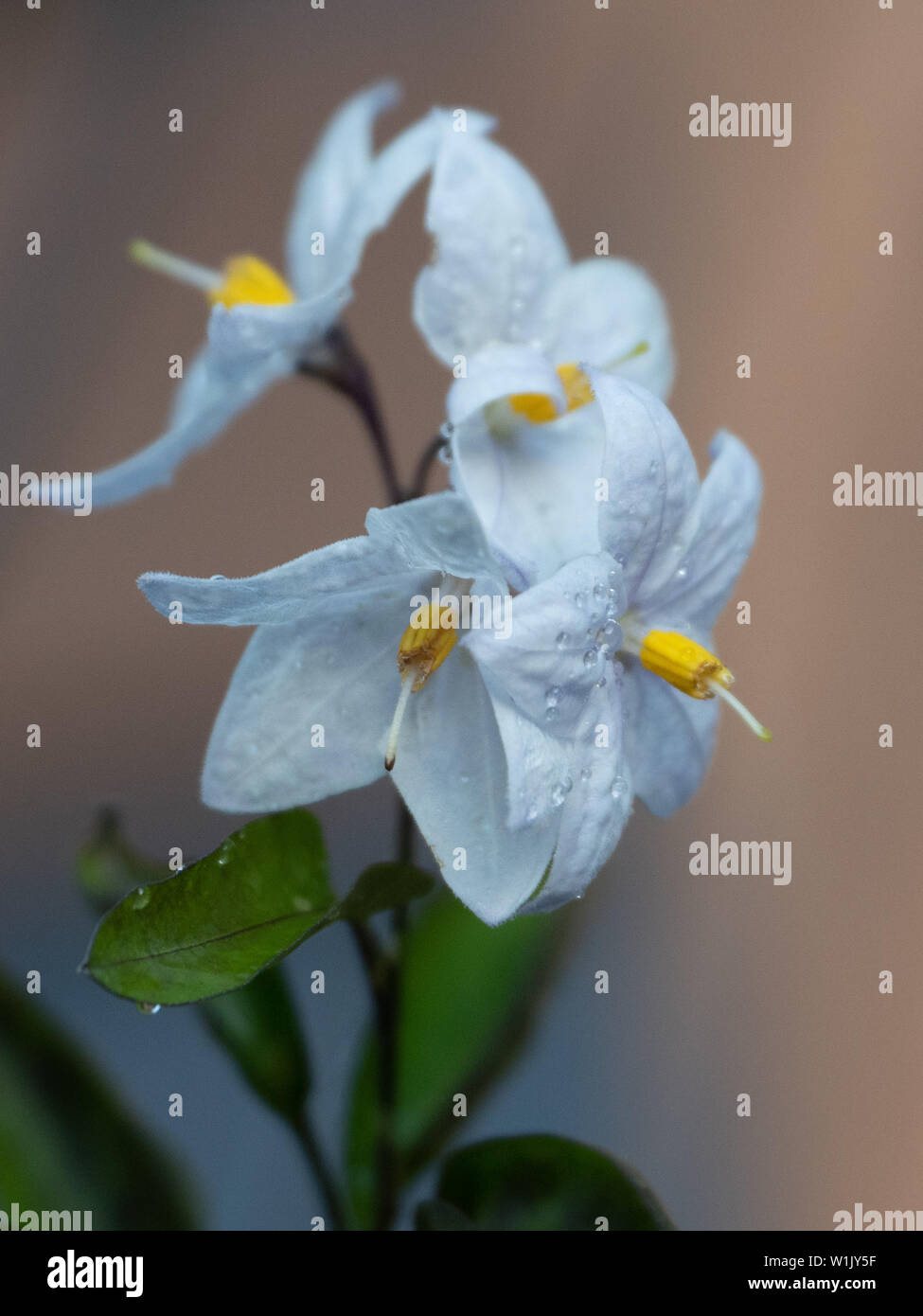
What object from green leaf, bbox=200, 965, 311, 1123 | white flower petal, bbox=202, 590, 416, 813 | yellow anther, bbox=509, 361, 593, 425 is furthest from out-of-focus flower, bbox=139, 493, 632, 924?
green leaf, bbox=200, 965, 311, 1123

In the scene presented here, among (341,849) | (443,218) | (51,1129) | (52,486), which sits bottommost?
(51,1129)

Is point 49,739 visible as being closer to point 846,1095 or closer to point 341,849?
point 341,849

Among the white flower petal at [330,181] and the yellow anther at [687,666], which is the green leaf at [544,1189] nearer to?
the yellow anther at [687,666]

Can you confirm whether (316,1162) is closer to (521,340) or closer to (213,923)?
(213,923)

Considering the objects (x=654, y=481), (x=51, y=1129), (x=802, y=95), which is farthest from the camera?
(x=802, y=95)

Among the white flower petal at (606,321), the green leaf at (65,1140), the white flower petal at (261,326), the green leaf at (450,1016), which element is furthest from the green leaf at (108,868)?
the white flower petal at (606,321)
